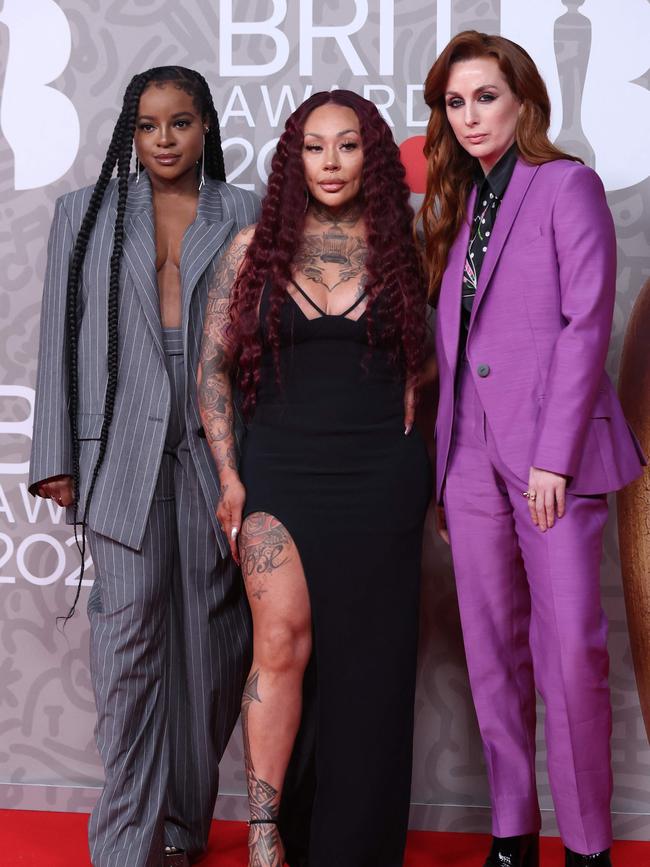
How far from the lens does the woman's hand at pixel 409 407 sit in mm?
2442

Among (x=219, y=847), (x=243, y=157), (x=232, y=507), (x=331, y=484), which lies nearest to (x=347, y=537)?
(x=331, y=484)

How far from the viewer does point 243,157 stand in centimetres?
291

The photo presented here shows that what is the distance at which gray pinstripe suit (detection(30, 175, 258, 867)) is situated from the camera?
2.45 m

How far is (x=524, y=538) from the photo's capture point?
2246mm

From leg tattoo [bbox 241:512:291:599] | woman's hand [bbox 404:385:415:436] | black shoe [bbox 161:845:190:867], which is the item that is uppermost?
woman's hand [bbox 404:385:415:436]

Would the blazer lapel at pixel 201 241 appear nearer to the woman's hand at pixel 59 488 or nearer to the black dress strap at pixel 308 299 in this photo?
the black dress strap at pixel 308 299

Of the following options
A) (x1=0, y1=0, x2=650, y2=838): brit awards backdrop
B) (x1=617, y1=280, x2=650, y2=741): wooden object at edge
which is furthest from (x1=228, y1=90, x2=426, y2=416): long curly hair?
(x1=617, y1=280, x2=650, y2=741): wooden object at edge

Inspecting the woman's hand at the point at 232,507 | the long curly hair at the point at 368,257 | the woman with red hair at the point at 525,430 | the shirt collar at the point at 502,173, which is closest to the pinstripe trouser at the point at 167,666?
the woman's hand at the point at 232,507

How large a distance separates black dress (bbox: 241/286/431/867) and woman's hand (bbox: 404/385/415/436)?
0.19ft

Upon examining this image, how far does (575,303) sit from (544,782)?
1.52 meters

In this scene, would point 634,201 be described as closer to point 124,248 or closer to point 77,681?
point 124,248

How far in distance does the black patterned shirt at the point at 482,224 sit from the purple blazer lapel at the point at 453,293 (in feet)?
0.06

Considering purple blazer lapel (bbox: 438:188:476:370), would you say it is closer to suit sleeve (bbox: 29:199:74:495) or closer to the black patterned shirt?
the black patterned shirt

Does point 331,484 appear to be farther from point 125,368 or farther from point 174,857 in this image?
point 174,857
